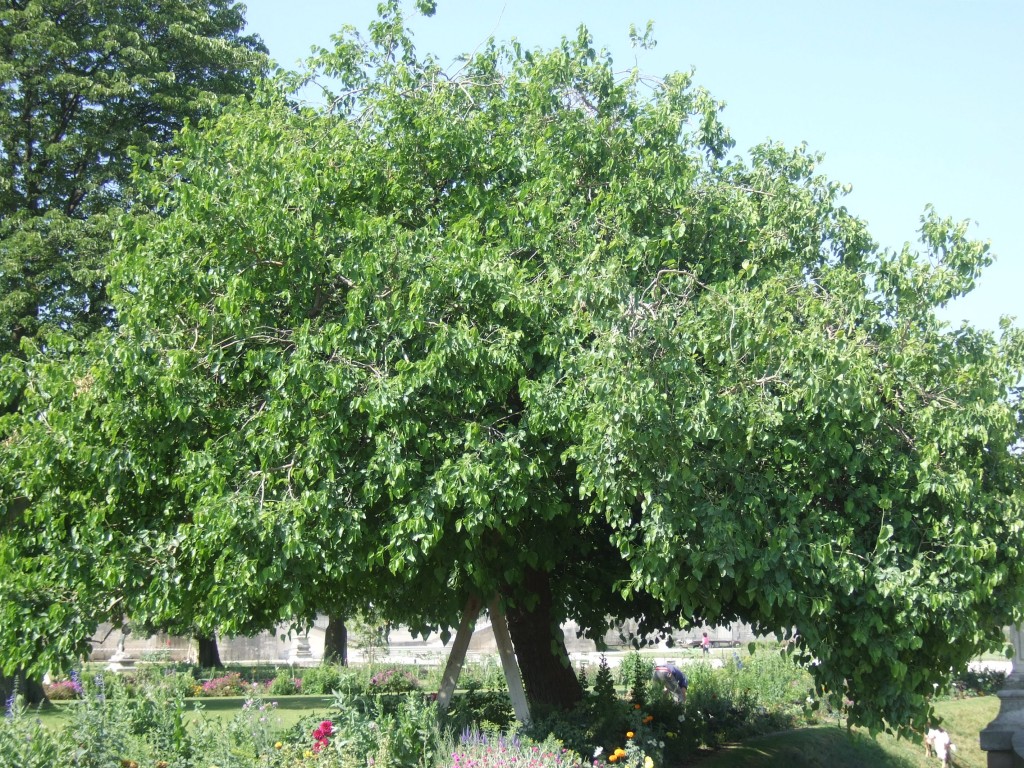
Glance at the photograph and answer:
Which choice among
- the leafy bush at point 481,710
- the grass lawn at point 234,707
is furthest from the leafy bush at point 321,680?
the leafy bush at point 481,710

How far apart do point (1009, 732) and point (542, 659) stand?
6.25 m

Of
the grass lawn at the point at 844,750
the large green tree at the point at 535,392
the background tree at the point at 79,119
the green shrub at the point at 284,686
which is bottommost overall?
the grass lawn at the point at 844,750

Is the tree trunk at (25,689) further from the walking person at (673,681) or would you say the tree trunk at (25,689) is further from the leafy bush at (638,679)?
the walking person at (673,681)

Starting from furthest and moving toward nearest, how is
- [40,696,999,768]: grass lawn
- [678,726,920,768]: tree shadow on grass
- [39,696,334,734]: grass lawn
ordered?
[39,696,334,734]: grass lawn → [40,696,999,768]: grass lawn → [678,726,920,768]: tree shadow on grass

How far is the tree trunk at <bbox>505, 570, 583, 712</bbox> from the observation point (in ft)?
41.9

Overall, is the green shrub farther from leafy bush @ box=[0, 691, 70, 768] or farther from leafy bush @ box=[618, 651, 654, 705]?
leafy bush @ box=[0, 691, 70, 768]

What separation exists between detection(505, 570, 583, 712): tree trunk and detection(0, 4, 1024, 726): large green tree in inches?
69.5

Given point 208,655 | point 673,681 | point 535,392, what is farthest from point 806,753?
point 208,655

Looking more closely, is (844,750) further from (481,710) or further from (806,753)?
(481,710)

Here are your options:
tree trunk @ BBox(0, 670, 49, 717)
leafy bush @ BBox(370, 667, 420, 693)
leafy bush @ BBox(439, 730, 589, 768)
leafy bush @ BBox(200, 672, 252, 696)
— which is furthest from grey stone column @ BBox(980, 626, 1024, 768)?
leafy bush @ BBox(200, 672, 252, 696)

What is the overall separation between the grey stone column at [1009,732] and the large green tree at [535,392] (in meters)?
4.72

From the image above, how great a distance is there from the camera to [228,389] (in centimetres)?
984

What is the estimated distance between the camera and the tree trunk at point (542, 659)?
12766mm

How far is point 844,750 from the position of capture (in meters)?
16.8
